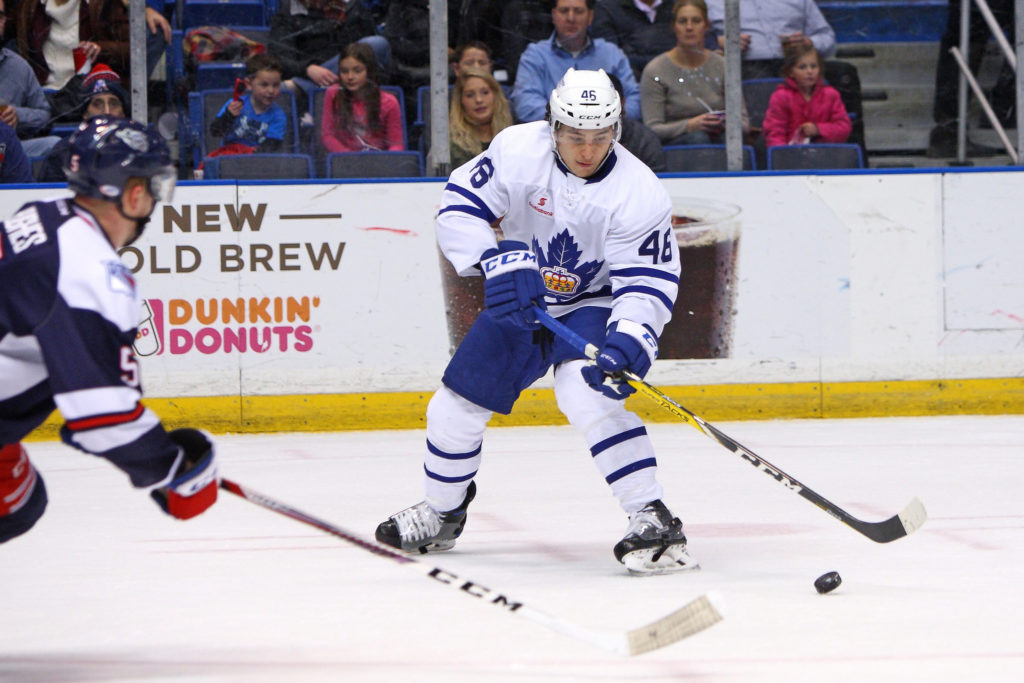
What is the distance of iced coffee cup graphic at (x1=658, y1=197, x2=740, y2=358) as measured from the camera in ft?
17.9

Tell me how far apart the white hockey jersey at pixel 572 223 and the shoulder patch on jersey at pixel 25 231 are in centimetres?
131

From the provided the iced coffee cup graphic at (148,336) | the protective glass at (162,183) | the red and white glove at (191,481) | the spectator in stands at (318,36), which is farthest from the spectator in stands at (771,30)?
the red and white glove at (191,481)

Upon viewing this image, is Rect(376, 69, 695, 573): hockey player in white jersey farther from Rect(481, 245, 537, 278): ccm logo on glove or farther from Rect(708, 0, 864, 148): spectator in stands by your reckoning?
Rect(708, 0, 864, 148): spectator in stands

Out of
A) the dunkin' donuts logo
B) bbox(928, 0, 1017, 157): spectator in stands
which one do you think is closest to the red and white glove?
the dunkin' donuts logo

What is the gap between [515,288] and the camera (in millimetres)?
2955

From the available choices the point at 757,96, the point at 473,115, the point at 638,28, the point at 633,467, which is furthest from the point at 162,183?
the point at 757,96

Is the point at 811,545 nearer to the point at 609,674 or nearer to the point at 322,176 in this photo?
the point at 609,674

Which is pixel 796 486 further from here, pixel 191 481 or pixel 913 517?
pixel 191 481

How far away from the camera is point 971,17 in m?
6.11

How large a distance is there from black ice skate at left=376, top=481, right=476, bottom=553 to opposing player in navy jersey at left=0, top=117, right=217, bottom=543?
121 cm

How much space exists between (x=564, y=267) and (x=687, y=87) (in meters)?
2.90

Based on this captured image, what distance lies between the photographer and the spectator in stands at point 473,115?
558 cm

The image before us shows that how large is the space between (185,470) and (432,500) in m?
1.31

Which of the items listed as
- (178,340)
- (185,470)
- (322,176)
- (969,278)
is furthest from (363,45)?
(185,470)
